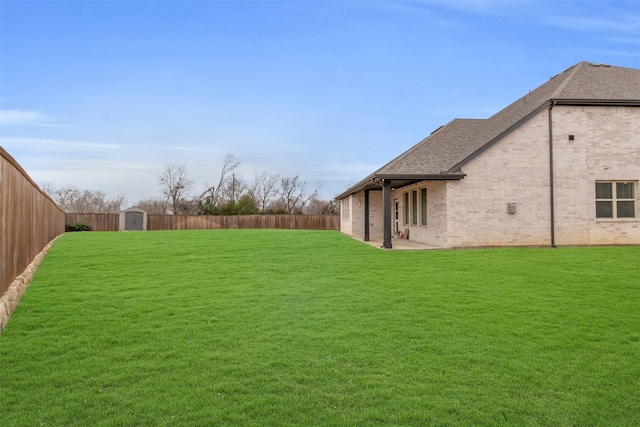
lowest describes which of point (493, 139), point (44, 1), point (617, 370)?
point (617, 370)

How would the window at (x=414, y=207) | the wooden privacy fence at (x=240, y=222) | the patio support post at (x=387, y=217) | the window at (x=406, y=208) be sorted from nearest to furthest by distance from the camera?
the patio support post at (x=387, y=217)
the window at (x=414, y=207)
the window at (x=406, y=208)
the wooden privacy fence at (x=240, y=222)

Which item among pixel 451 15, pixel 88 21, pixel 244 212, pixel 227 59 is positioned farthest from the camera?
pixel 244 212

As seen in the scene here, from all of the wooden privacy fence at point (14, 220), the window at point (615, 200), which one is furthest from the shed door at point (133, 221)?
the window at point (615, 200)

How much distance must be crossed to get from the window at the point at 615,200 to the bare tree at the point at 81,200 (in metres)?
54.5

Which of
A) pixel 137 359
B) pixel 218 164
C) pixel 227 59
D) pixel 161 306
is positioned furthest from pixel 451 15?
pixel 218 164

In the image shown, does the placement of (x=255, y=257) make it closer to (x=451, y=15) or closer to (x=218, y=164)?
(x=451, y=15)

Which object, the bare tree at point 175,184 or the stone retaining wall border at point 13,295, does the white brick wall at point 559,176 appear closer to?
the stone retaining wall border at point 13,295

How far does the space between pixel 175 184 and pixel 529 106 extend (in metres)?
45.1

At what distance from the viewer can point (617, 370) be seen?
4004 millimetres

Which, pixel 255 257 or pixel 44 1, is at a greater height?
pixel 44 1

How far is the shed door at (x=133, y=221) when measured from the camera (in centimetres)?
3562

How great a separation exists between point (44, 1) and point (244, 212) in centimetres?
2911

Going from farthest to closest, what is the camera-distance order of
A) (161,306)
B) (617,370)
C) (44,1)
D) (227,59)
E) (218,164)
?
(218,164), (227,59), (44,1), (161,306), (617,370)

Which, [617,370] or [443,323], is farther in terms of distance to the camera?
[443,323]
